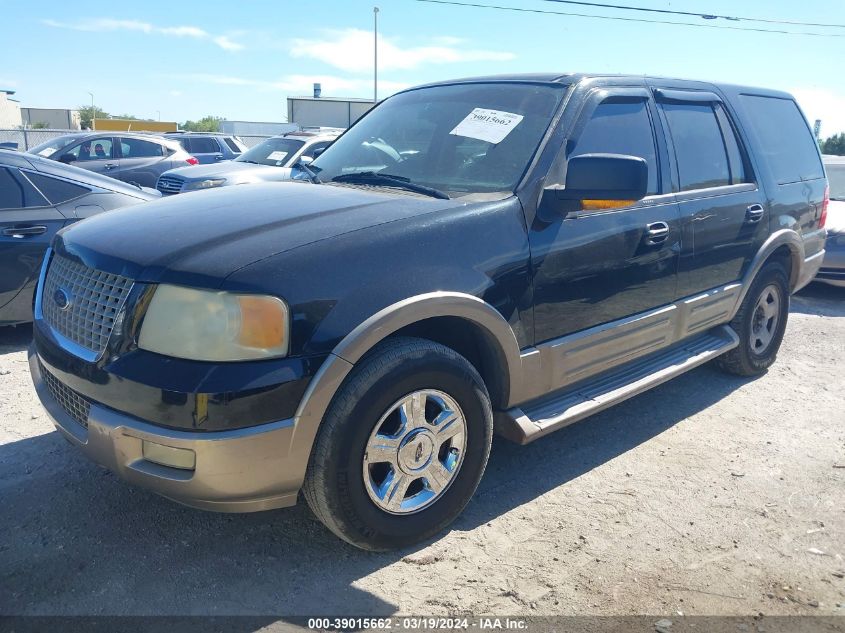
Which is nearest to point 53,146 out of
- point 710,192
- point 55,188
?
point 55,188

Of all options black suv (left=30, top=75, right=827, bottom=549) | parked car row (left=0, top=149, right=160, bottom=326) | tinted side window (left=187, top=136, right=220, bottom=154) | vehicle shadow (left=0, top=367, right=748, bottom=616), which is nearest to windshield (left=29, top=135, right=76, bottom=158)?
tinted side window (left=187, top=136, right=220, bottom=154)

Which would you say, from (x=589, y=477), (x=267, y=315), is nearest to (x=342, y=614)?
(x=267, y=315)

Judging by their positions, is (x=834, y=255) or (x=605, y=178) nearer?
(x=605, y=178)

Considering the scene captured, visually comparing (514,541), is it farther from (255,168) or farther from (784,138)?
(255,168)

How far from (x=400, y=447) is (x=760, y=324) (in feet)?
11.9

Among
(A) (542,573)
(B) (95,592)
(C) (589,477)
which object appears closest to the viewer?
(B) (95,592)

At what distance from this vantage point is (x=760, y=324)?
5250 mm

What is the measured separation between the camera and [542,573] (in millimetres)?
2824

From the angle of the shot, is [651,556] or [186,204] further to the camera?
[186,204]

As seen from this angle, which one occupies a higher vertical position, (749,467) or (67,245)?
(67,245)

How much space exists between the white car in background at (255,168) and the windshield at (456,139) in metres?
4.75

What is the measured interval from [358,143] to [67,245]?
70.1 inches

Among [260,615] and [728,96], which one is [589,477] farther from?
[728,96]

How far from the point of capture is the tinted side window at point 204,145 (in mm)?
18062
